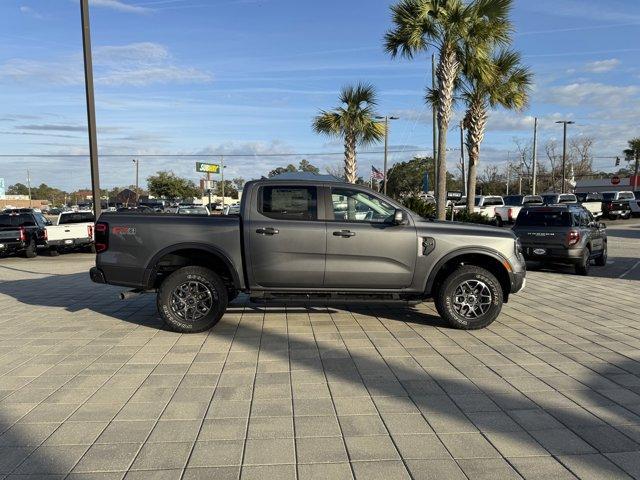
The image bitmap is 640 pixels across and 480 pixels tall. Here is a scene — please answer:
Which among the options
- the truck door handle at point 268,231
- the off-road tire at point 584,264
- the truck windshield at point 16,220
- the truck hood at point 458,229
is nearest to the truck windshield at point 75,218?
the truck windshield at point 16,220

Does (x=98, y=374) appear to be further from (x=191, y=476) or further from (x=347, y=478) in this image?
(x=347, y=478)

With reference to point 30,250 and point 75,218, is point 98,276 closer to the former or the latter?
point 30,250

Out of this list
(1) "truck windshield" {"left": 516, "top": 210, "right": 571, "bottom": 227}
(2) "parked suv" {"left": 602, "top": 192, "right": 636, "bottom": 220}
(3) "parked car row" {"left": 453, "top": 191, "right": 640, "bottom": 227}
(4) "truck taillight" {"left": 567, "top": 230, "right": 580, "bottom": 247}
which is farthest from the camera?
(2) "parked suv" {"left": 602, "top": 192, "right": 636, "bottom": 220}

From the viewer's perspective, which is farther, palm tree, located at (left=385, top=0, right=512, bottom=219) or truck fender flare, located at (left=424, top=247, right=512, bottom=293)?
palm tree, located at (left=385, top=0, right=512, bottom=219)

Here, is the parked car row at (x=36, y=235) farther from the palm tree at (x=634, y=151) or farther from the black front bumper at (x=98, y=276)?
the palm tree at (x=634, y=151)

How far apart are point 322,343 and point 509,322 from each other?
277cm

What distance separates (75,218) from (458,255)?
56.9 ft

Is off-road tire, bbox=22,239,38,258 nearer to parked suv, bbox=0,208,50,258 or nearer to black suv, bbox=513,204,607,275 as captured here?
parked suv, bbox=0,208,50,258

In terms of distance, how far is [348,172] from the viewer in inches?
958

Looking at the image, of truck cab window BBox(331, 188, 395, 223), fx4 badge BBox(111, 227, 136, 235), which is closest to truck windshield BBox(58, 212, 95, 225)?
fx4 badge BBox(111, 227, 136, 235)

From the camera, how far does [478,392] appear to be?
4422 mm

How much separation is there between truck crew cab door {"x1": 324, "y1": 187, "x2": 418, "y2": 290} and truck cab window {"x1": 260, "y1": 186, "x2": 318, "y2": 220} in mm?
219

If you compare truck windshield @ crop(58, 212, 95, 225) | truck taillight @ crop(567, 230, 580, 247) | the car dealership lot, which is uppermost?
truck windshield @ crop(58, 212, 95, 225)

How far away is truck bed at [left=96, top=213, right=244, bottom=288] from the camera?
247 inches
